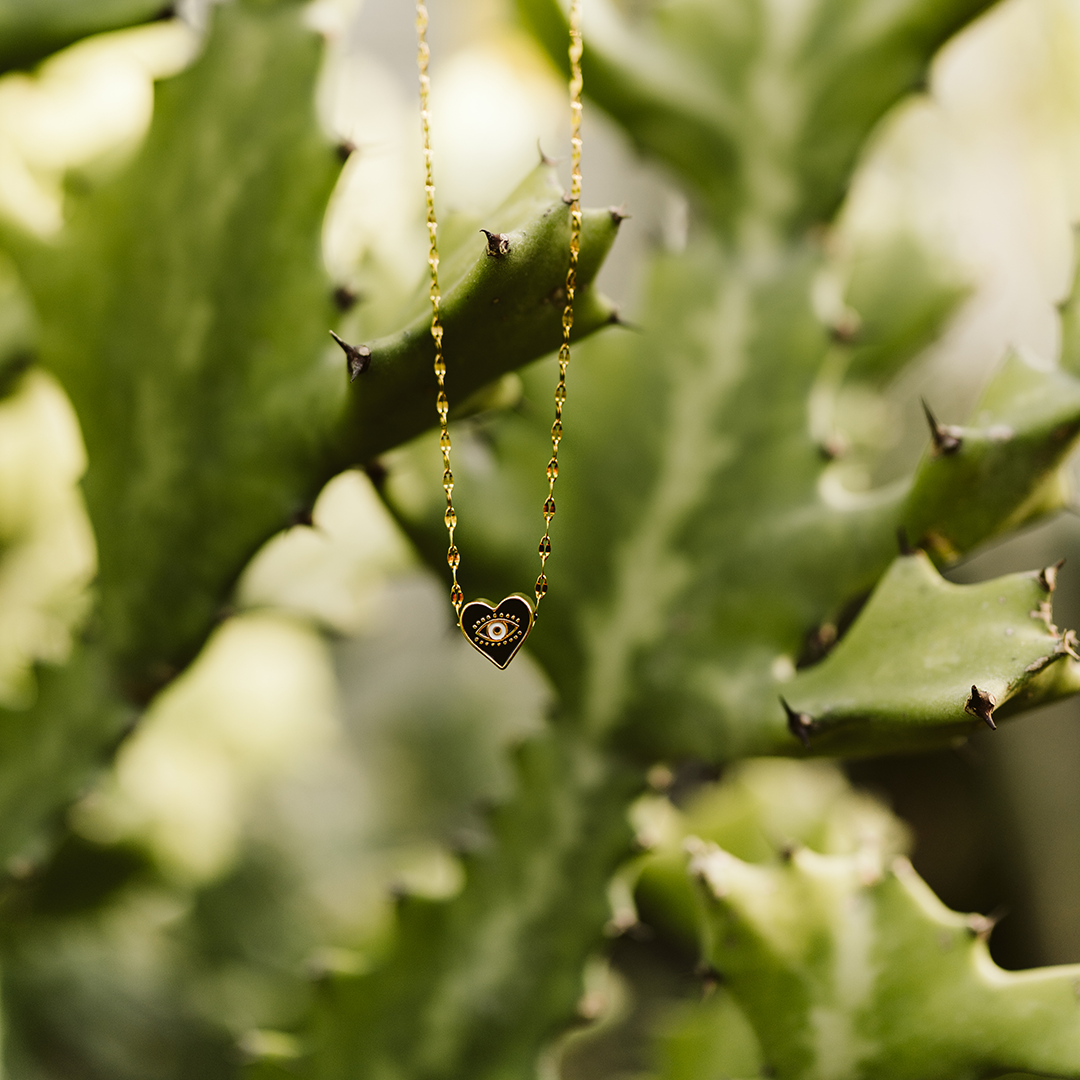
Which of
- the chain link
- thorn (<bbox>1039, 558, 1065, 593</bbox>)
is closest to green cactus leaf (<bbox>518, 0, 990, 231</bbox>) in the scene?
the chain link

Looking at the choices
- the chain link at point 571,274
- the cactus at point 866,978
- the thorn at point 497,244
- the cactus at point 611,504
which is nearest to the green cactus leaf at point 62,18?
the cactus at point 611,504

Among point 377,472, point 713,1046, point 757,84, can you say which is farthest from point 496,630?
point 757,84

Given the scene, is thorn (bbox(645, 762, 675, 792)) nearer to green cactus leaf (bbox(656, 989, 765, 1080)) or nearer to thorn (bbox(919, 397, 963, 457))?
green cactus leaf (bbox(656, 989, 765, 1080))

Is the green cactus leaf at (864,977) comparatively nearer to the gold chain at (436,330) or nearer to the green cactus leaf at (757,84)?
the gold chain at (436,330)

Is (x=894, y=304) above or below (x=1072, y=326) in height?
above

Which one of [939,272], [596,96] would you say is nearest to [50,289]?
[596,96]

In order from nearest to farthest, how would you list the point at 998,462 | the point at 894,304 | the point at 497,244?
the point at 497,244 < the point at 998,462 < the point at 894,304

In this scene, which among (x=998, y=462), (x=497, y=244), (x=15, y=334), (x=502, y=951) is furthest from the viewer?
(x=15, y=334)

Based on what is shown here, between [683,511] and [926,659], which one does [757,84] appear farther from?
[926,659]
